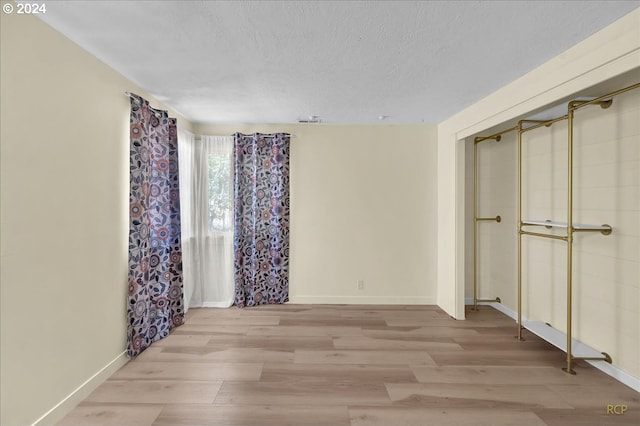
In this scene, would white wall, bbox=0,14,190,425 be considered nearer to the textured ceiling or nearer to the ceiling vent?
the textured ceiling

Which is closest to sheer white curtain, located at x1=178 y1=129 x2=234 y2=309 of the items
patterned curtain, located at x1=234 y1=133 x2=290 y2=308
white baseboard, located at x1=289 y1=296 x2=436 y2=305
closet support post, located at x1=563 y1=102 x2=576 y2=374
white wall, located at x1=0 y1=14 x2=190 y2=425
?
patterned curtain, located at x1=234 y1=133 x2=290 y2=308

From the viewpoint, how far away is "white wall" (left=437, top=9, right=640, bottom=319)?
1860mm

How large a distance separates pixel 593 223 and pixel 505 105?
51.0 inches

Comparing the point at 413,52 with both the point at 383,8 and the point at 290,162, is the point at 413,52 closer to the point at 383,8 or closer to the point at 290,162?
the point at 383,8

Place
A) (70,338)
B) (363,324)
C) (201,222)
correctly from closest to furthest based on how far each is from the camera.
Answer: (70,338) < (363,324) < (201,222)

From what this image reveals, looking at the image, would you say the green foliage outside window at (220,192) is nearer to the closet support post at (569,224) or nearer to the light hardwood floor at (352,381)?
the light hardwood floor at (352,381)

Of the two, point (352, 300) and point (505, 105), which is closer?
point (505, 105)

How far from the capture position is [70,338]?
2143 mm

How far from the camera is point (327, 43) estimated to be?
2.13m

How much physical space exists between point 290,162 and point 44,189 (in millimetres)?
2814

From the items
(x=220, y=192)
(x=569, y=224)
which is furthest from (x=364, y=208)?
(x=569, y=224)

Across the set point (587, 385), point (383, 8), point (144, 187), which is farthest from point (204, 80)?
point (587, 385)

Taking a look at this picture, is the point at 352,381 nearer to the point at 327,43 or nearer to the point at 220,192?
the point at 327,43

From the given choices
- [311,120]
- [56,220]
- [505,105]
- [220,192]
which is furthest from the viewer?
[220,192]
